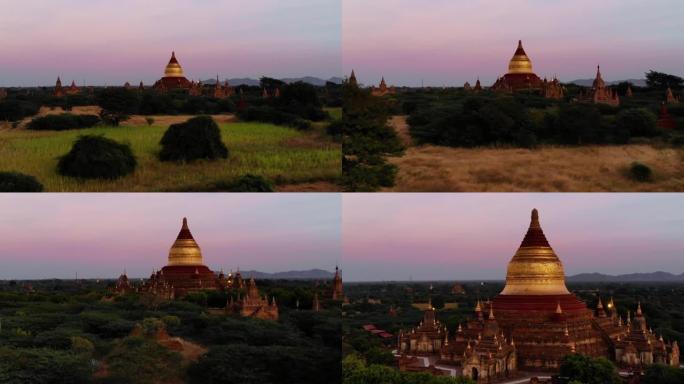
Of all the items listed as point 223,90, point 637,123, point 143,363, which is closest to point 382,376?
point 143,363

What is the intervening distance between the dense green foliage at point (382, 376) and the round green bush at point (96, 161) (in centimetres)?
678

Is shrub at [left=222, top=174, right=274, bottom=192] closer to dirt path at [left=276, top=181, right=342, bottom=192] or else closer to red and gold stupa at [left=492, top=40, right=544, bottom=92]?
dirt path at [left=276, top=181, right=342, bottom=192]

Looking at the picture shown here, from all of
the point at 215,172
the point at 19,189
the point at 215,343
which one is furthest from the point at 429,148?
the point at 19,189

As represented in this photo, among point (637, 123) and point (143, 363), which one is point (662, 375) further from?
point (143, 363)

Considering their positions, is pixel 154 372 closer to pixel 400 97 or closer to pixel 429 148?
pixel 429 148

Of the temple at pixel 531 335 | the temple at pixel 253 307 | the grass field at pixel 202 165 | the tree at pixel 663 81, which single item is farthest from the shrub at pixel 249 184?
the tree at pixel 663 81

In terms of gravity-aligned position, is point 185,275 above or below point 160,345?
above

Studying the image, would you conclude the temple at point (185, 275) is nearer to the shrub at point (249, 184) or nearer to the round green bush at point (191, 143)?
the round green bush at point (191, 143)

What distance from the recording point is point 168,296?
3425cm

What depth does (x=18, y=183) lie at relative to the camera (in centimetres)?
2627

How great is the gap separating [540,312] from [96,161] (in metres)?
10.4

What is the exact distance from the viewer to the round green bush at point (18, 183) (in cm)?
2612

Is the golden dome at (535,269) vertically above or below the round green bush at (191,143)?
below

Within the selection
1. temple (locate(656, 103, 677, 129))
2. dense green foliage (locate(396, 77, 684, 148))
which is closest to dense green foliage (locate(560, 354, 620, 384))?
dense green foliage (locate(396, 77, 684, 148))
